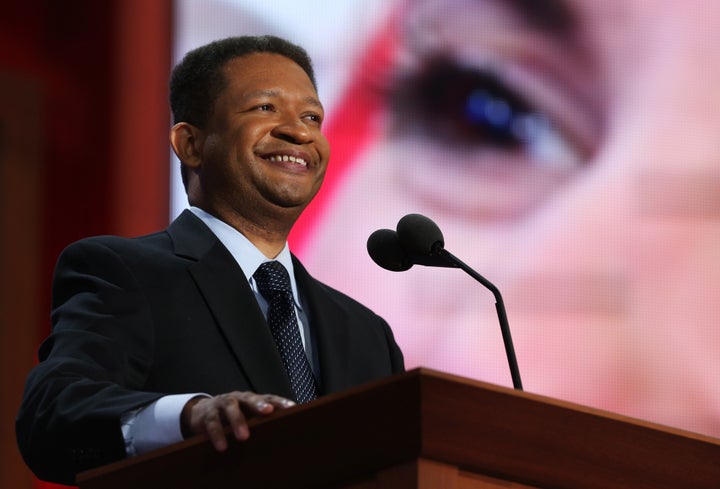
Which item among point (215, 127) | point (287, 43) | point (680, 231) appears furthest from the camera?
point (680, 231)

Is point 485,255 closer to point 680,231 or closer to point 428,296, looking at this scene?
point 428,296

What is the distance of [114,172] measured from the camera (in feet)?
12.5

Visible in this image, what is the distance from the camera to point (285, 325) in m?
2.05

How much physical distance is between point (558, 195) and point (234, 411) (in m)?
1.96

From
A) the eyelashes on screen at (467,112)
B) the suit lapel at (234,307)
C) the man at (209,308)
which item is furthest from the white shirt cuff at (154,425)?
the eyelashes on screen at (467,112)

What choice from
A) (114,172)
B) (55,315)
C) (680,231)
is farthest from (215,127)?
→ (114,172)

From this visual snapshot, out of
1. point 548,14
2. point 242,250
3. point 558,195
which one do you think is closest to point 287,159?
point 242,250

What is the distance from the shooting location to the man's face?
2.23 m

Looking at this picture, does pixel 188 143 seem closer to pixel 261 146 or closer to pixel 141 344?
pixel 261 146

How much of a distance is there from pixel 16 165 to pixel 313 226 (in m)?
1.04

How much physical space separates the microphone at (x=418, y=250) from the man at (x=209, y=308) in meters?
0.19

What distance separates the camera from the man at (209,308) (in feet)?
5.33

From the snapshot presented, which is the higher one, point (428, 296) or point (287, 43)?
point (287, 43)

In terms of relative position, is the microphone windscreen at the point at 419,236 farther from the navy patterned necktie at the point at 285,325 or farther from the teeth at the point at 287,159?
the teeth at the point at 287,159
